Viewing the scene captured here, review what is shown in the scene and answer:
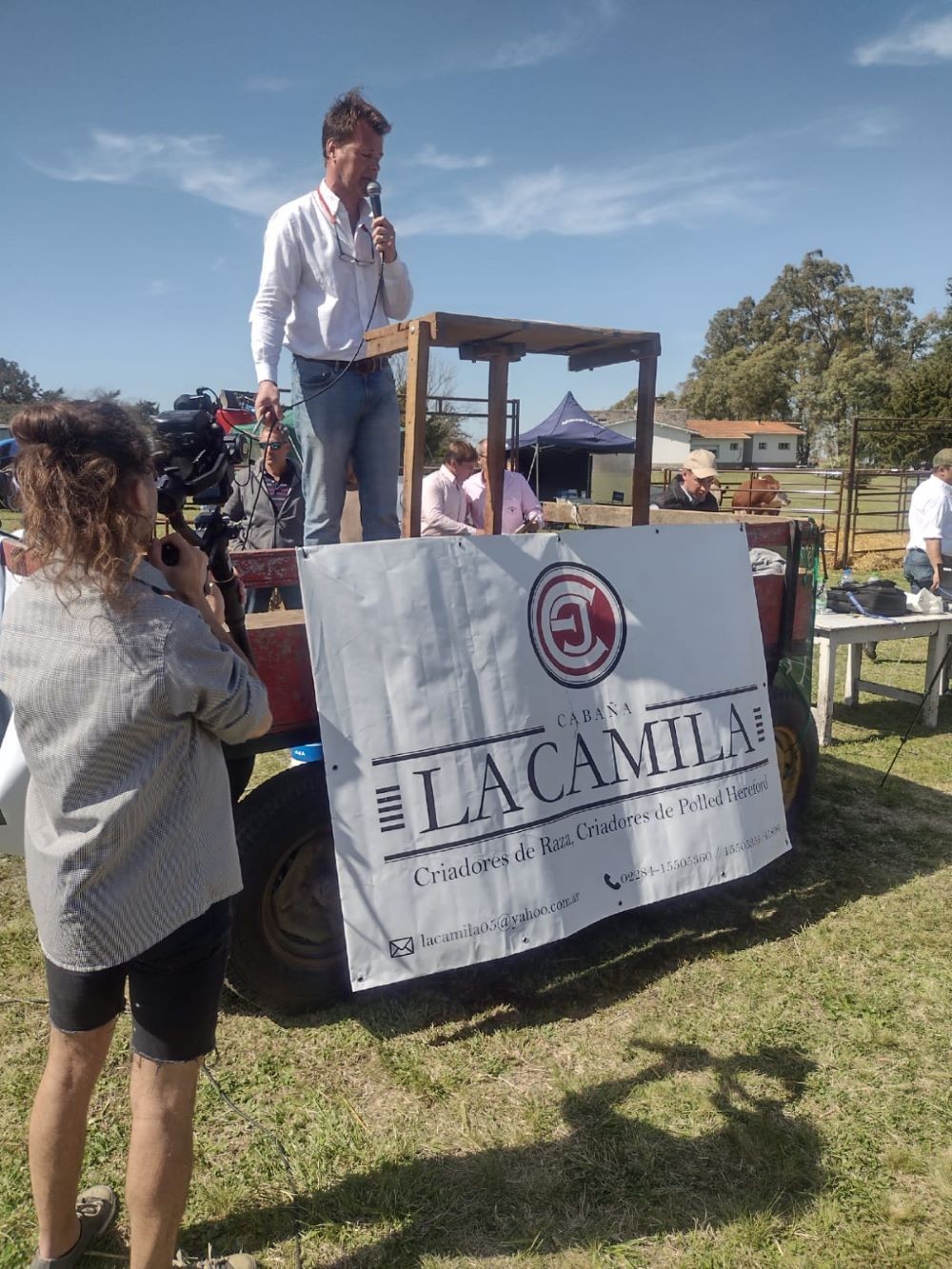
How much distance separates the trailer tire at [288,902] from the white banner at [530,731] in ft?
0.73

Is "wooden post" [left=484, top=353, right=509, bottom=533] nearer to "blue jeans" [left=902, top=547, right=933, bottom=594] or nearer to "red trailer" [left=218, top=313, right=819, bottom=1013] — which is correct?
"red trailer" [left=218, top=313, right=819, bottom=1013]

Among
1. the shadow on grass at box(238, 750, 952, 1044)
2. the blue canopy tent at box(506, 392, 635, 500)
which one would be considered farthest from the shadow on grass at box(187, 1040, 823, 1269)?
the blue canopy tent at box(506, 392, 635, 500)

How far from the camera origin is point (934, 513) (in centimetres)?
716

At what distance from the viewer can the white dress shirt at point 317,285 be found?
334 centimetres

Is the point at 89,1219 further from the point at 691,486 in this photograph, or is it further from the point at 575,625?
the point at 691,486

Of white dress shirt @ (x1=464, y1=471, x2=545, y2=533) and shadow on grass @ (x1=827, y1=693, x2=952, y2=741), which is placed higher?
white dress shirt @ (x1=464, y1=471, x2=545, y2=533)

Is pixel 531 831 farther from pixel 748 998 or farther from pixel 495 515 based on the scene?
pixel 495 515

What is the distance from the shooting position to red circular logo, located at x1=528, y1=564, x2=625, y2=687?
9.47ft

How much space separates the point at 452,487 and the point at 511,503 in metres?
0.40

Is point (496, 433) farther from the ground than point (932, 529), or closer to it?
farther from the ground

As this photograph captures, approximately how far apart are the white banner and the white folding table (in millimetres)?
2586

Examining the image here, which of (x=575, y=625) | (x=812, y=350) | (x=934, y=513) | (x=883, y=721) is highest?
(x=812, y=350)

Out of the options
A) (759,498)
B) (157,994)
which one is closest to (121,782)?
(157,994)

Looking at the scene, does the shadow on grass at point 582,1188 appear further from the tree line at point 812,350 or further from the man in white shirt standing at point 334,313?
the tree line at point 812,350
